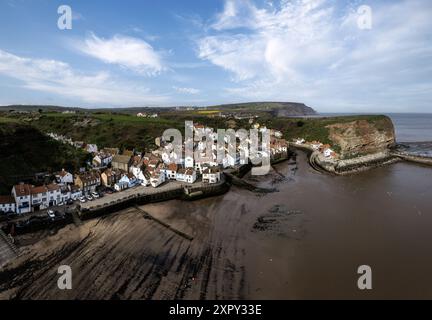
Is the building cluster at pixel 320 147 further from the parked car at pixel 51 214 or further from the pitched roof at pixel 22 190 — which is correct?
the pitched roof at pixel 22 190

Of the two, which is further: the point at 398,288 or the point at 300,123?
the point at 300,123

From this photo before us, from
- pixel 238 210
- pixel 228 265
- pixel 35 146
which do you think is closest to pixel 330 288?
pixel 228 265

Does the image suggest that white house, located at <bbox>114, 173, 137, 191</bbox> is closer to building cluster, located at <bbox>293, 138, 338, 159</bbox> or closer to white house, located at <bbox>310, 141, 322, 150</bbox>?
building cluster, located at <bbox>293, 138, 338, 159</bbox>

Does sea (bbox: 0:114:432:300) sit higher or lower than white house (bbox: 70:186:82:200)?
lower

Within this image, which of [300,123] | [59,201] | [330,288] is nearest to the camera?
[330,288]

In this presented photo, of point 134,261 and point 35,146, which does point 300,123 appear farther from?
point 134,261

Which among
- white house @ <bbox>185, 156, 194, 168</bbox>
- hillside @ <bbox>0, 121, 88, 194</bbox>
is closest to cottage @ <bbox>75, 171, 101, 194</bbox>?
hillside @ <bbox>0, 121, 88, 194</bbox>

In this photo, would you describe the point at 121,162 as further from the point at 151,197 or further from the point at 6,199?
the point at 6,199

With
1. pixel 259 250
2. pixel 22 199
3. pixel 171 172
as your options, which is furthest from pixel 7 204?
pixel 259 250
